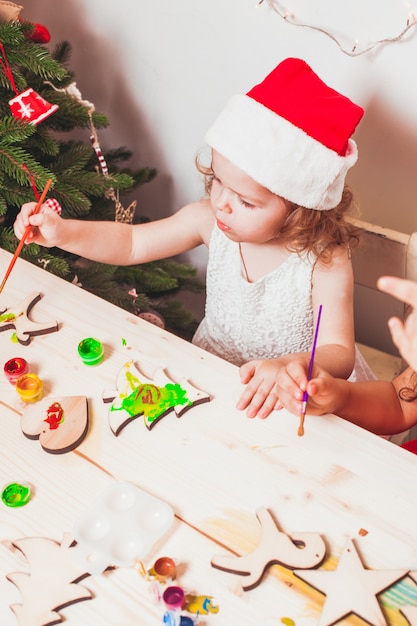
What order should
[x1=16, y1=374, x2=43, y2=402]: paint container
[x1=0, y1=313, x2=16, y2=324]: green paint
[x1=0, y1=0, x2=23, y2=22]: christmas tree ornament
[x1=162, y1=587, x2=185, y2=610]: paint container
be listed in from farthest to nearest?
[x1=0, y1=0, x2=23, y2=22]: christmas tree ornament, [x1=0, y1=313, x2=16, y2=324]: green paint, [x1=16, y1=374, x2=43, y2=402]: paint container, [x1=162, y1=587, x2=185, y2=610]: paint container

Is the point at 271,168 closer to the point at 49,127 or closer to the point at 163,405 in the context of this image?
the point at 163,405

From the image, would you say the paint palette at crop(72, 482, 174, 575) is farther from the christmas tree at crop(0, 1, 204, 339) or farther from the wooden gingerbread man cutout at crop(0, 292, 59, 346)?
the christmas tree at crop(0, 1, 204, 339)

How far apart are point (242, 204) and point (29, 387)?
0.46m

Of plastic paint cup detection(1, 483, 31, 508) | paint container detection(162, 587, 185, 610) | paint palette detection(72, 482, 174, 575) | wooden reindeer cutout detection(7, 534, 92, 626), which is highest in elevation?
paint container detection(162, 587, 185, 610)

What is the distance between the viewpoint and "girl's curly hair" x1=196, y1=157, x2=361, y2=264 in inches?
39.8

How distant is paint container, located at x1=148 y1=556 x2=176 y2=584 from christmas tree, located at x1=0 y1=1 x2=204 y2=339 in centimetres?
72

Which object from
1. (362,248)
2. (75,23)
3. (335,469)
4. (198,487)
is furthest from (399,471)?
(75,23)

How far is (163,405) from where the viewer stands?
0.77 metres

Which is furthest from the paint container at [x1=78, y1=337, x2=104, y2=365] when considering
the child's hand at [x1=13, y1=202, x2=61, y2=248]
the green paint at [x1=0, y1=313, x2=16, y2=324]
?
the child's hand at [x1=13, y1=202, x2=61, y2=248]

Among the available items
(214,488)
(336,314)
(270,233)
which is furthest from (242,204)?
(214,488)

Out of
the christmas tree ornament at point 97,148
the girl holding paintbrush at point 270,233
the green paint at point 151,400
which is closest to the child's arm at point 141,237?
the girl holding paintbrush at point 270,233

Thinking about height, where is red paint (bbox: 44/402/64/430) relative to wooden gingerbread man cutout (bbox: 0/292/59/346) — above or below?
above

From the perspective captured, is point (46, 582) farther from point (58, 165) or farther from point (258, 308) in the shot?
point (58, 165)

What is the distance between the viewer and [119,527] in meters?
0.65
